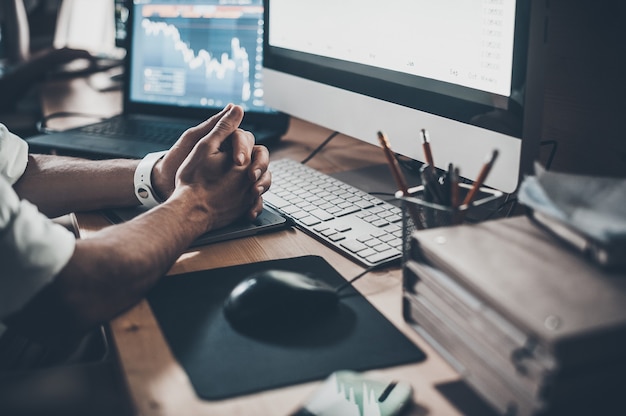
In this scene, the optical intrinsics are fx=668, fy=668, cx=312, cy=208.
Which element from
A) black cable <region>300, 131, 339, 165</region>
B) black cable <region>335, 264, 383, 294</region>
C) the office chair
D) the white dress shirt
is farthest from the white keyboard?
the office chair

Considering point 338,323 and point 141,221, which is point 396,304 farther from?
point 141,221

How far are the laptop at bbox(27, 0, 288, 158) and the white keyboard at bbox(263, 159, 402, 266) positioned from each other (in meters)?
0.28

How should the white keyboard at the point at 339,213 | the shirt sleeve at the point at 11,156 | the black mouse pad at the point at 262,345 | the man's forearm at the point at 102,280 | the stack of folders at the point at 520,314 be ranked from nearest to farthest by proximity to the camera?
the stack of folders at the point at 520,314 → the black mouse pad at the point at 262,345 → the man's forearm at the point at 102,280 → the white keyboard at the point at 339,213 → the shirt sleeve at the point at 11,156

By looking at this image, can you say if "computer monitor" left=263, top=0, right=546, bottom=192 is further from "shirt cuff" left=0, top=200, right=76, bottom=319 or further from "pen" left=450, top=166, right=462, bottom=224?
"shirt cuff" left=0, top=200, right=76, bottom=319

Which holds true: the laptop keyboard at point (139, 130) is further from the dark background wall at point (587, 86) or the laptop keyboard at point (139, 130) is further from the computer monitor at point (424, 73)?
the dark background wall at point (587, 86)

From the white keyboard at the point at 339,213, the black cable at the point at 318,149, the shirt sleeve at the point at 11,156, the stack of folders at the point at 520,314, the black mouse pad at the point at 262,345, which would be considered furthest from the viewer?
the black cable at the point at 318,149

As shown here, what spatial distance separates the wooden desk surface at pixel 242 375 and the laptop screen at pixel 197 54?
509 mm

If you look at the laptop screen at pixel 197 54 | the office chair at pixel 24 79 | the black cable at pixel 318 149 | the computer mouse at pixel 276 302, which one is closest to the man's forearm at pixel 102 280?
the computer mouse at pixel 276 302

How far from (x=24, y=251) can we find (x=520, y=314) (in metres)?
0.48

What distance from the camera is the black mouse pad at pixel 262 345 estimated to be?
571mm

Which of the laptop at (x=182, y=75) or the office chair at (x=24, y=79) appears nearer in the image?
the laptop at (x=182, y=75)

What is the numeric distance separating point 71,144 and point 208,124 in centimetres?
42

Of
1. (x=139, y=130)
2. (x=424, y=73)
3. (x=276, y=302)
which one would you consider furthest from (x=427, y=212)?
(x=139, y=130)

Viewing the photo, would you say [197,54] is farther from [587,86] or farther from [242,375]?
[242,375]
